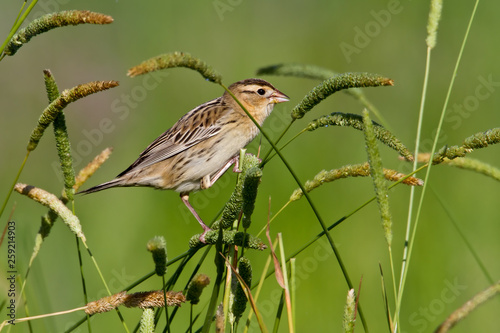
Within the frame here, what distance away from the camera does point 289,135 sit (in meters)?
7.00

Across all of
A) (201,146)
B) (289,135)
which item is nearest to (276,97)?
(201,146)

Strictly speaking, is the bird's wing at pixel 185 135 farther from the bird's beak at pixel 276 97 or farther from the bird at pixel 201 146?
the bird's beak at pixel 276 97

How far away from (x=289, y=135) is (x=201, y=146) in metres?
2.53

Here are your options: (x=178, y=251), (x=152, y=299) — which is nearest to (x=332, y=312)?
(x=178, y=251)

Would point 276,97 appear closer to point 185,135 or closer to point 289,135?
point 185,135

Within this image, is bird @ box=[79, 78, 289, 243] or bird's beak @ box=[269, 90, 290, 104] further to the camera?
bird's beak @ box=[269, 90, 290, 104]

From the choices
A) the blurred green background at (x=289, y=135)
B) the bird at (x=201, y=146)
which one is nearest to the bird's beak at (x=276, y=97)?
the bird at (x=201, y=146)

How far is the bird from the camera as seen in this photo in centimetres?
431

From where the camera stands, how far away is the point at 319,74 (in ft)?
8.41

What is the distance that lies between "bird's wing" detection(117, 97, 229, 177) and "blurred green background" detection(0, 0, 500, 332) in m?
1.05

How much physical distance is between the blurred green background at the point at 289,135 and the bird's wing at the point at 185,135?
1.05 m

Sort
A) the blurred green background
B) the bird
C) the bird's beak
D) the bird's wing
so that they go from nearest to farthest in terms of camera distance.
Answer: the bird, the bird's wing, the bird's beak, the blurred green background

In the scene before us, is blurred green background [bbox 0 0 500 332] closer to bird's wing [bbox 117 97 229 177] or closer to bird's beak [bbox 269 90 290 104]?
bird's wing [bbox 117 97 229 177]

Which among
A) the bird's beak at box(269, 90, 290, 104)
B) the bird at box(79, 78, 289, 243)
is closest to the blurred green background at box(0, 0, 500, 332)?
the bird at box(79, 78, 289, 243)
